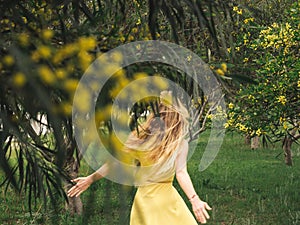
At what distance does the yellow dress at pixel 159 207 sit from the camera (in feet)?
15.8

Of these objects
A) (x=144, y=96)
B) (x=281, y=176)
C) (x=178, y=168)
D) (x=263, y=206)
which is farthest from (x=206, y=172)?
(x=144, y=96)

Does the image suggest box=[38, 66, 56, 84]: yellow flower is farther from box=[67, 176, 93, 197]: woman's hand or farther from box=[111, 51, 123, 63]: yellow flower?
box=[67, 176, 93, 197]: woman's hand

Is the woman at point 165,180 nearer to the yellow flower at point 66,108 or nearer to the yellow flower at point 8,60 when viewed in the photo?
the yellow flower at point 66,108

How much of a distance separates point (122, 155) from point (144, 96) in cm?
21

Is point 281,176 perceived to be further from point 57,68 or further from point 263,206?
point 57,68

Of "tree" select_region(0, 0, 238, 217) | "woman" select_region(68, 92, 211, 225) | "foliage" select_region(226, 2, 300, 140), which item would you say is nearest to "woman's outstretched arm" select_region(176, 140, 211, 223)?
"woman" select_region(68, 92, 211, 225)

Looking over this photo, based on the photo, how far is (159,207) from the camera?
4848mm

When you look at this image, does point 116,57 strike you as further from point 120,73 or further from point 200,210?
point 200,210

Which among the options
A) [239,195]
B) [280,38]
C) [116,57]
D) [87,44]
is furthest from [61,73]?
[239,195]

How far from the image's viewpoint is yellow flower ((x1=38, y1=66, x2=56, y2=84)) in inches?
55.2

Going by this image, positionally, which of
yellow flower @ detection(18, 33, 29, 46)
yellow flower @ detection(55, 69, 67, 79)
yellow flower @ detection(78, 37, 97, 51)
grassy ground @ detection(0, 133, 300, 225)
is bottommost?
grassy ground @ detection(0, 133, 300, 225)

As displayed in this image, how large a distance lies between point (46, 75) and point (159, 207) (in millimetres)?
3525

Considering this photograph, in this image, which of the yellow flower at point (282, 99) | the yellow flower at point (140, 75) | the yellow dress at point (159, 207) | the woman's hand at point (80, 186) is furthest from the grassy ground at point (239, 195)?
the yellow flower at point (140, 75)

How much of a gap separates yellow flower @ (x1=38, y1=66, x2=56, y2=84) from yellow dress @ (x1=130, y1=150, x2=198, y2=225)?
341cm
